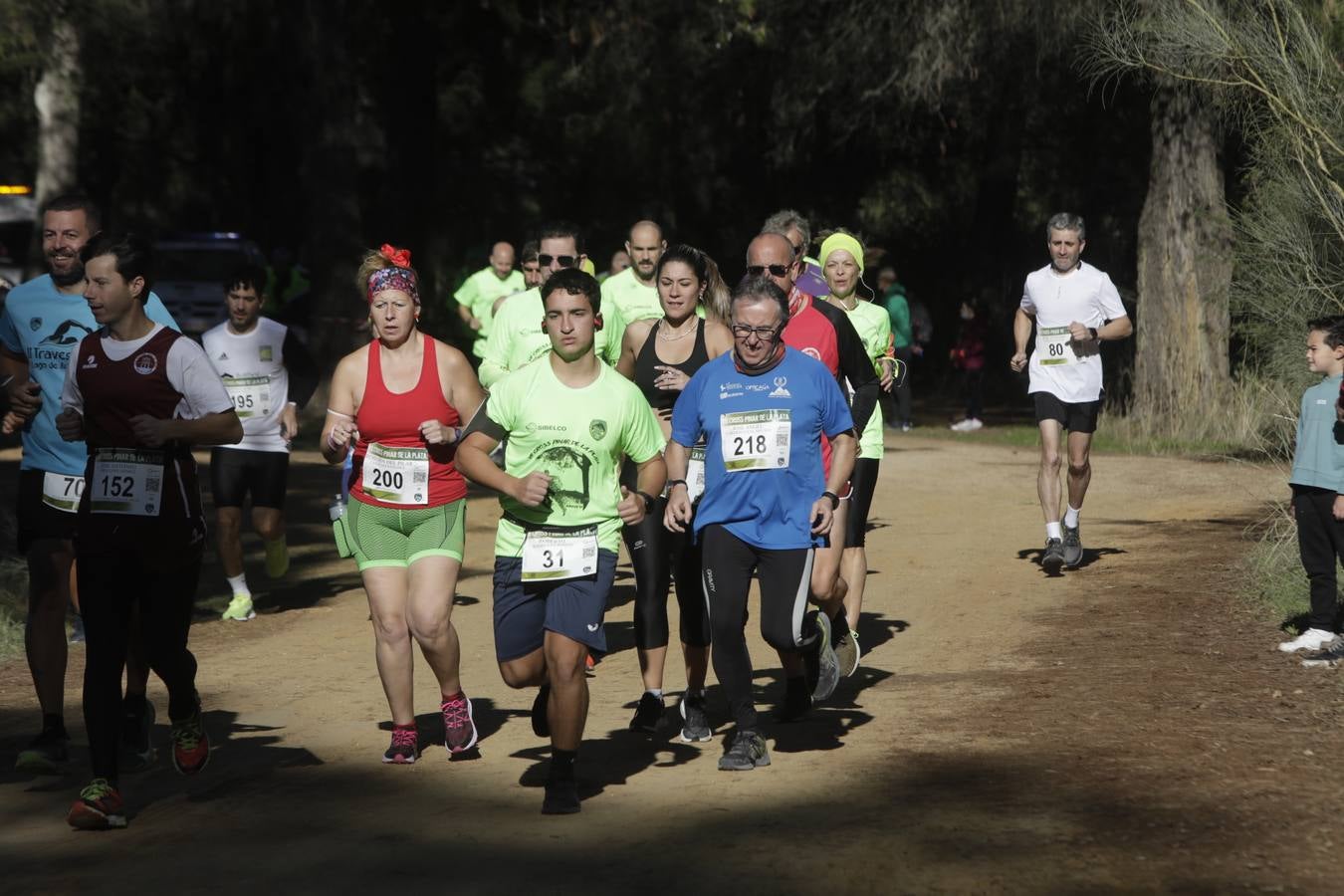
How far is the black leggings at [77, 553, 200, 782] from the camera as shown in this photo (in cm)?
664

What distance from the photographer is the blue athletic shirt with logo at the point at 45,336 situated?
7922 mm

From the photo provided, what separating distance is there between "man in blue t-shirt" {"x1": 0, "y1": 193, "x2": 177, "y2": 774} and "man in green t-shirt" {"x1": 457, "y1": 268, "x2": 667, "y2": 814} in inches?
59.6

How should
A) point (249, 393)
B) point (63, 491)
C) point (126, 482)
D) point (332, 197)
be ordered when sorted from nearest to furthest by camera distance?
point (126, 482)
point (63, 491)
point (249, 393)
point (332, 197)

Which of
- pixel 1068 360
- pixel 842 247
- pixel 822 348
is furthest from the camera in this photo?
pixel 1068 360

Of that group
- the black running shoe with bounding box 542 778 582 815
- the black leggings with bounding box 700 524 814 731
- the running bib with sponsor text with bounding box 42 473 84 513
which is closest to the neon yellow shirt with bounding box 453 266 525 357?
the running bib with sponsor text with bounding box 42 473 84 513

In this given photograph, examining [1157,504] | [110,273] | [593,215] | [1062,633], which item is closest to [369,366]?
[110,273]

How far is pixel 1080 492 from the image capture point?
41.4ft

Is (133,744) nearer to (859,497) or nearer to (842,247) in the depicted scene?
(859,497)

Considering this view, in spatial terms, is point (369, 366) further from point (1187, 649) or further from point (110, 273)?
point (1187, 649)

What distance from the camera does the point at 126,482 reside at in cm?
670

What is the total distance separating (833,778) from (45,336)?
372 centimetres

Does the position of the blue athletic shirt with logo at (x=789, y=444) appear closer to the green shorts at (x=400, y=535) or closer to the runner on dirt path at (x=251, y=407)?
the green shorts at (x=400, y=535)

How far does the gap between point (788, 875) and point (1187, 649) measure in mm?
4443

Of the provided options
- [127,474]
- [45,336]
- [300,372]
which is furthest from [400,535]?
[300,372]
